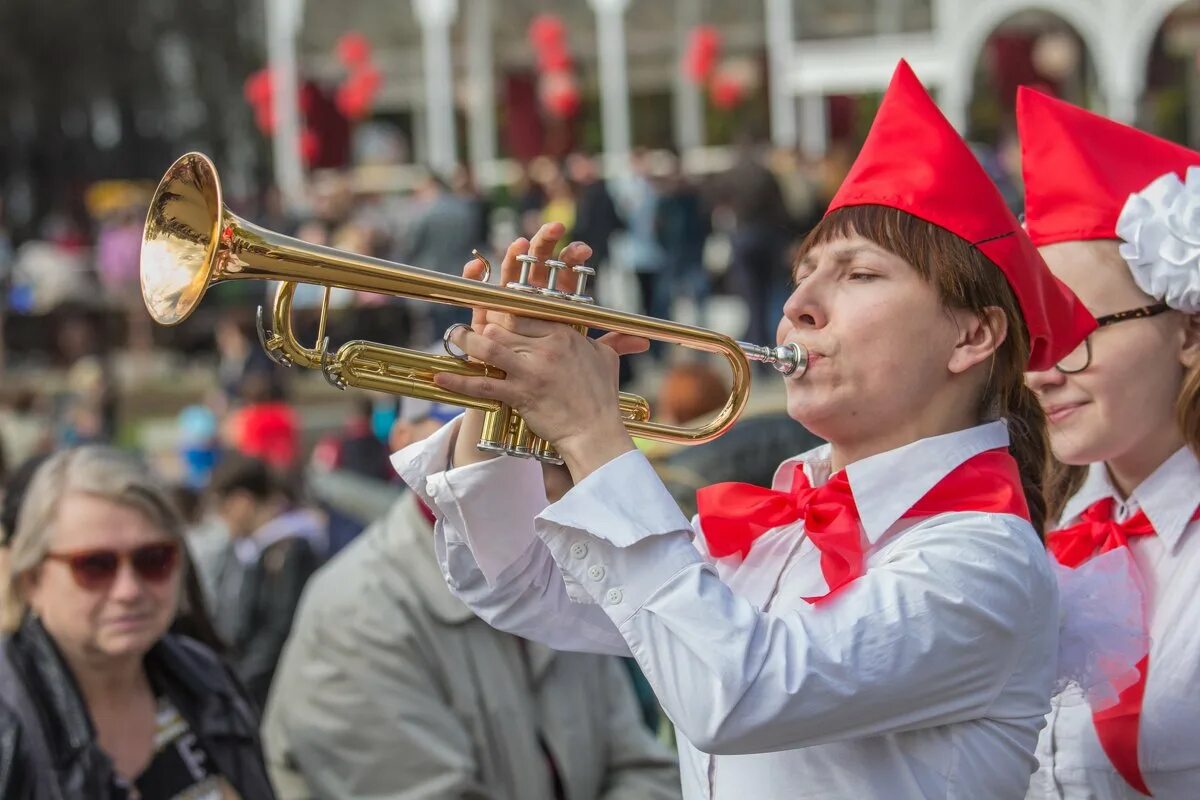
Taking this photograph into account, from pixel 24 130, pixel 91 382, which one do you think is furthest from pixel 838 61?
pixel 24 130

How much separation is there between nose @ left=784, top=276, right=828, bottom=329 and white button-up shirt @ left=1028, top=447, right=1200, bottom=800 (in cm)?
84

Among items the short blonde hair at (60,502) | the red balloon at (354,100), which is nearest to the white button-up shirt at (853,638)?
the short blonde hair at (60,502)

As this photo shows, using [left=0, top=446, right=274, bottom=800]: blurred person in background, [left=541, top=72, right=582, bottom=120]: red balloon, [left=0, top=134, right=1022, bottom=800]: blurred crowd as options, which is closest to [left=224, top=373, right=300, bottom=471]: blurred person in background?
[left=0, top=134, right=1022, bottom=800]: blurred crowd

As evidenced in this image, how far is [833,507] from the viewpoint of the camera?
2.33 metres

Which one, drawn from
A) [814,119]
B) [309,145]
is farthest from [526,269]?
[309,145]

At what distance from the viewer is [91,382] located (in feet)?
44.9

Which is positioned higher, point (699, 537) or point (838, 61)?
point (838, 61)

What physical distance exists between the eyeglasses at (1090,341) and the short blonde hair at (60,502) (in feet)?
6.54

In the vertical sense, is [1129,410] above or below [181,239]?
below

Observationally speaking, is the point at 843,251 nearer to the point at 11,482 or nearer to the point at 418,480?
the point at 418,480

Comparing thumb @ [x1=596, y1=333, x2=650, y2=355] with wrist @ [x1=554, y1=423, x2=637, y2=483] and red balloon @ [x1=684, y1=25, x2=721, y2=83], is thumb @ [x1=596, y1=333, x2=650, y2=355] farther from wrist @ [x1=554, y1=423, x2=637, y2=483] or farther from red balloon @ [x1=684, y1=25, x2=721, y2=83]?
red balloon @ [x1=684, y1=25, x2=721, y2=83]

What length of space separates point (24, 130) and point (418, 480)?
35374 millimetres

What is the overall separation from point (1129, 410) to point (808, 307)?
0.87 metres

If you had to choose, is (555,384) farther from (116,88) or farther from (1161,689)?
(116,88)
